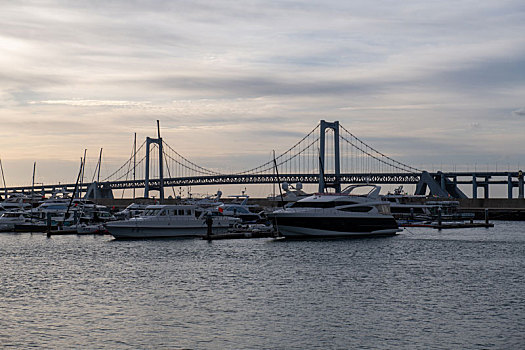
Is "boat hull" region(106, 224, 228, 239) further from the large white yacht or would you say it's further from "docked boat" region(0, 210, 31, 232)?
"docked boat" region(0, 210, 31, 232)

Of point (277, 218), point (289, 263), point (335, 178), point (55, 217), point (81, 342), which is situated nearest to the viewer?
point (81, 342)

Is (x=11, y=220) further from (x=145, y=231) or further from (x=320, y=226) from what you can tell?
(x=320, y=226)

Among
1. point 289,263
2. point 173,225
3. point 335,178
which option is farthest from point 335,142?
point 289,263

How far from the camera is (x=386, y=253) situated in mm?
39781

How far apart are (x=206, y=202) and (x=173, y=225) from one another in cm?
2885

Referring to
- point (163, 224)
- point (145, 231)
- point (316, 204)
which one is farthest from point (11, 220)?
point (316, 204)

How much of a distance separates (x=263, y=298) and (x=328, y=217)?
2178 centimetres

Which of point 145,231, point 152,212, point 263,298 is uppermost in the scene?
point 152,212

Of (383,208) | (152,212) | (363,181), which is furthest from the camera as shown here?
(363,181)

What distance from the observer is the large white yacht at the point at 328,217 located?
149ft

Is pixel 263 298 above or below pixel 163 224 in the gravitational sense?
below

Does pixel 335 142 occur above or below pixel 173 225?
above

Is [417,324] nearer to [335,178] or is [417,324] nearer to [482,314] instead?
[482,314]

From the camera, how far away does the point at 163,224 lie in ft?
154
